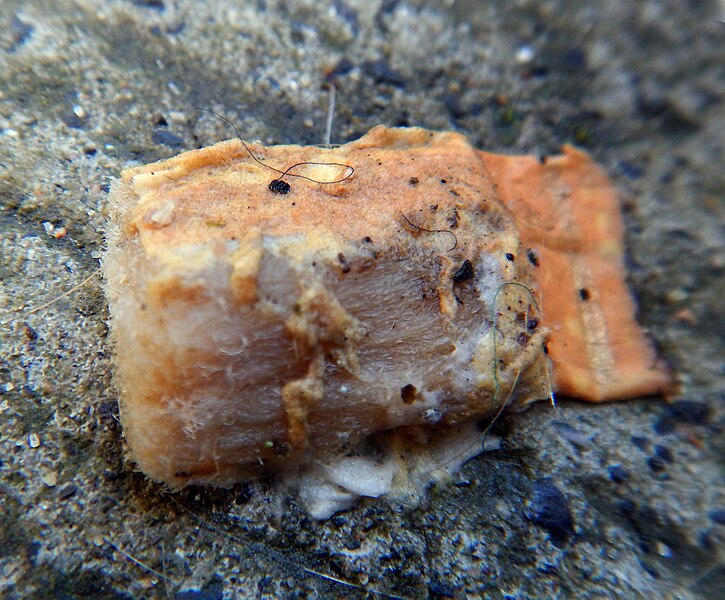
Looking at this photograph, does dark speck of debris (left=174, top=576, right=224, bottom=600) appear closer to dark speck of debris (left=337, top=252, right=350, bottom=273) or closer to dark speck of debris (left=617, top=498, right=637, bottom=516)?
dark speck of debris (left=337, top=252, right=350, bottom=273)

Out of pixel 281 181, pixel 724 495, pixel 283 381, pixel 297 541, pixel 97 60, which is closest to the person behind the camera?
pixel 283 381

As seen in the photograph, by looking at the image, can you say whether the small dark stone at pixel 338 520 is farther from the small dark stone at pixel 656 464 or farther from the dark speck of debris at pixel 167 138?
the dark speck of debris at pixel 167 138

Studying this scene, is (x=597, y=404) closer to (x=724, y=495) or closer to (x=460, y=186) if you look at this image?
(x=724, y=495)

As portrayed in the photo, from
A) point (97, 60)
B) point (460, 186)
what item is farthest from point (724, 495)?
point (97, 60)

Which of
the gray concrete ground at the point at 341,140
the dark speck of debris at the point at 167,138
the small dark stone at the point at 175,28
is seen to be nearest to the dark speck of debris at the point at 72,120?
the gray concrete ground at the point at 341,140

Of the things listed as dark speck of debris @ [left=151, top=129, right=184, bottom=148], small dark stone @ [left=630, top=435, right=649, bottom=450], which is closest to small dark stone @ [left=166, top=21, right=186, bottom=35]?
dark speck of debris @ [left=151, top=129, right=184, bottom=148]

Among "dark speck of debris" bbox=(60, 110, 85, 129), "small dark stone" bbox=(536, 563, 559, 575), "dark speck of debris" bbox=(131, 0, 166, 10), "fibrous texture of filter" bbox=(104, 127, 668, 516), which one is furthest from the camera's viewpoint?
"dark speck of debris" bbox=(131, 0, 166, 10)
